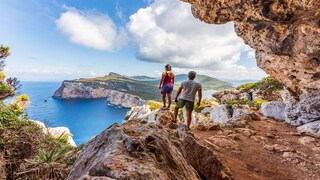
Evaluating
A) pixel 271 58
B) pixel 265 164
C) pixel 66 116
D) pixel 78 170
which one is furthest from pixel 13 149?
pixel 66 116

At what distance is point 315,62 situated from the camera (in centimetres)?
984

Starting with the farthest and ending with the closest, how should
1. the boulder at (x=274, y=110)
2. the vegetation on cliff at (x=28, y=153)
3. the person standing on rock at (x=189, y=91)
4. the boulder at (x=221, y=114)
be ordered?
the boulder at (x=221, y=114) < the boulder at (x=274, y=110) < the person standing on rock at (x=189, y=91) < the vegetation on cliff at (x=28, y=153)

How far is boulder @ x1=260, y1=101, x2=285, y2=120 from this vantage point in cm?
1384

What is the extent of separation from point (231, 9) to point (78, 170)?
31.6 ft

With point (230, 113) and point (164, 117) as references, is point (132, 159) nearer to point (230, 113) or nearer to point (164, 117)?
point (164, 117)

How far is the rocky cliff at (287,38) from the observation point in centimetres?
839

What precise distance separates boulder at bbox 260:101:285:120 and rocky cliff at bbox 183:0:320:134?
134 centimetres

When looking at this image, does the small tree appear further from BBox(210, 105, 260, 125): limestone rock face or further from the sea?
the sea

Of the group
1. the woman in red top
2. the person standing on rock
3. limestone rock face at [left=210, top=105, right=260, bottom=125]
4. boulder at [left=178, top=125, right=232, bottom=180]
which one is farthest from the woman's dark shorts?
limestone rock face at [left=210, top=105, right=260, bottom=125]

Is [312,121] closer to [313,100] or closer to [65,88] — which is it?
[313,100]

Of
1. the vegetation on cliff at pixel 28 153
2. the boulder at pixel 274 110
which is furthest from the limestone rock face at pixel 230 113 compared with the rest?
the vegetation on cliff at pixel 28 153

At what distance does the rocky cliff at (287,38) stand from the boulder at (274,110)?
4.40 ft

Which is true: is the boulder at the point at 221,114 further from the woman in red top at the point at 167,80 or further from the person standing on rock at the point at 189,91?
the person standing on rock at the point at 189,91

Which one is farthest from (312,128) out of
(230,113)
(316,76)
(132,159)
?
(132,159)
